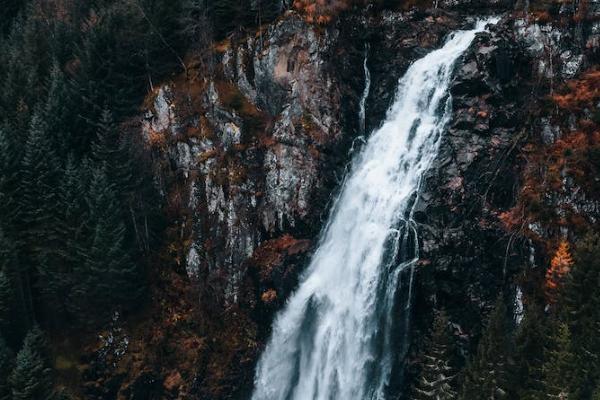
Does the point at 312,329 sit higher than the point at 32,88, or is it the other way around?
the point at 32,88

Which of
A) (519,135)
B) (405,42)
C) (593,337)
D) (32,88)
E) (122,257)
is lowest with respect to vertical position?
(593,337)

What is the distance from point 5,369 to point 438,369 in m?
28.1

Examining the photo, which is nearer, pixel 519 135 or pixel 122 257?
pixel 519 135

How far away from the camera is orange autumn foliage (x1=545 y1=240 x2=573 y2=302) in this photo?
3572cm

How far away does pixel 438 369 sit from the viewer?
36.2 m

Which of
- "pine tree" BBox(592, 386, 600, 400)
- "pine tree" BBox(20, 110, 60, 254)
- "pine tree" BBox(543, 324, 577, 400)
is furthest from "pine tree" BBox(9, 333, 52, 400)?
"pine tree" BBox(592, 386, 600, 400)

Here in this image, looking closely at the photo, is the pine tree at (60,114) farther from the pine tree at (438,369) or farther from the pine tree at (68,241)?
the pine tree at (438,369)

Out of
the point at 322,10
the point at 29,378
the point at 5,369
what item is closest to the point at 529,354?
the point at 322,10

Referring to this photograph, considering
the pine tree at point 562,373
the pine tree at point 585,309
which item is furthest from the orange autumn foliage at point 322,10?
the pine tree at point 562,373

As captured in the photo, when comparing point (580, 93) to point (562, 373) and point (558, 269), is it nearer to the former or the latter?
point (558, 269)

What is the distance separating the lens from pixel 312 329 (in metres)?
42.9

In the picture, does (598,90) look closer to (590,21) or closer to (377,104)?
(590,21)

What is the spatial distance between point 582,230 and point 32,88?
46140 millimetres

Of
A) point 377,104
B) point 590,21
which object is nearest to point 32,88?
point 377,104
